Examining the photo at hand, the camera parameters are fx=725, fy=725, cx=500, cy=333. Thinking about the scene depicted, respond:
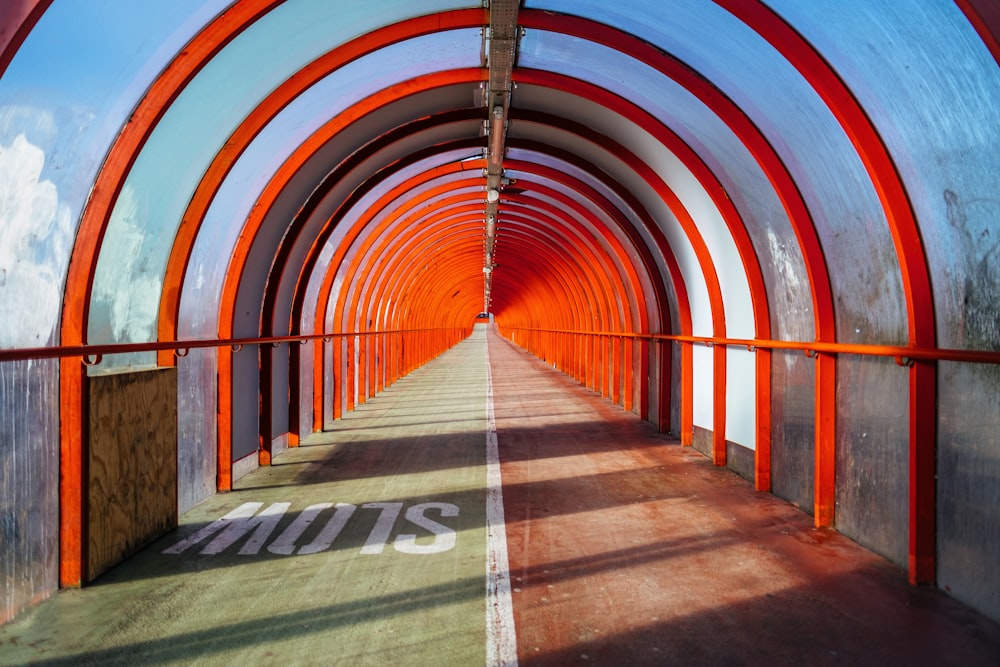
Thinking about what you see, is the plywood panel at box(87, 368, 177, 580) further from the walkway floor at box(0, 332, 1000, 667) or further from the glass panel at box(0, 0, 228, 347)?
the glass panel at box(0, 0, 228, 347)

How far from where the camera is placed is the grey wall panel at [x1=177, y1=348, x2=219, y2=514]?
6.97 metres

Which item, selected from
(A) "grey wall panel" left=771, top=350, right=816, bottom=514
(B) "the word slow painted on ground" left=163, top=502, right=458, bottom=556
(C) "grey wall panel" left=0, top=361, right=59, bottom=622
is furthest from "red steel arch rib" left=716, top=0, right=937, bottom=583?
(C) "grey wall panel" left=0, top=361, right=59, bottom=622

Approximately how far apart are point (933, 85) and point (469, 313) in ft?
195

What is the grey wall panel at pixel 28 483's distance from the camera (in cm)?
436

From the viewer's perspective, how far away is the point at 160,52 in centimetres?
507

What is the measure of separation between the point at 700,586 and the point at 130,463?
4.27 metres

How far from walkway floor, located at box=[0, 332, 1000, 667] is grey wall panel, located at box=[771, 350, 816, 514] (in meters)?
0.23

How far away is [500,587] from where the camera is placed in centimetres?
484

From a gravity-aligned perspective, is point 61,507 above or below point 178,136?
below

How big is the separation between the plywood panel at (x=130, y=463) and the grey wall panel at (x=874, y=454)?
5727mm

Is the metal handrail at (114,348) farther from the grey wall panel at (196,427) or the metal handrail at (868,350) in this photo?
the metal handrail at (868,350)

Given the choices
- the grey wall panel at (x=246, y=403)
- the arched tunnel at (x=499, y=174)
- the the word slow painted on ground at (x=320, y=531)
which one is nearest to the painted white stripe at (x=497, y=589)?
the the word slow painted on ground at (x=320, y=531)

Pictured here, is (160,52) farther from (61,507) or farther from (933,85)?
(933,85)

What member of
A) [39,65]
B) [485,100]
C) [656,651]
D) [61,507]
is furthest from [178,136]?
[656,651]
